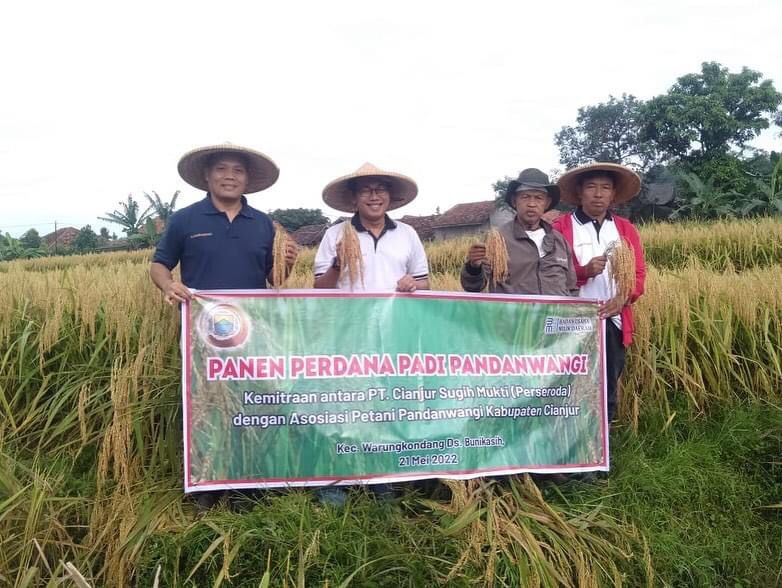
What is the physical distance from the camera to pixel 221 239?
2768 mm

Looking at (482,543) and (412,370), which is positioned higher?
(412,370)

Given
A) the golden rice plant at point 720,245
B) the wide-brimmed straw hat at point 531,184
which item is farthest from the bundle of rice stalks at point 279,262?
the golden rice plant at point 720,245

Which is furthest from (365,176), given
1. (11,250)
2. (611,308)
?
(11,250)

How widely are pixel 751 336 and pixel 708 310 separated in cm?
30

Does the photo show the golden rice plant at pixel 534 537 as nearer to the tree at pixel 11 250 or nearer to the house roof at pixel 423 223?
the tree at pixel 11 250

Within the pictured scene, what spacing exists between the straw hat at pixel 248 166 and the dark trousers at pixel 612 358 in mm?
2039

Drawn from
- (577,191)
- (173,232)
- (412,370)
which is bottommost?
(412,370)

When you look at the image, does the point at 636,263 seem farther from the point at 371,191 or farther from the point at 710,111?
the point at 710,111

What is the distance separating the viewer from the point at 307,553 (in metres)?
2.14

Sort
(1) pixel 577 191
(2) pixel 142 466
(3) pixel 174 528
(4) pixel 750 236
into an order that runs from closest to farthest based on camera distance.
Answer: (3) pixel 174 528, (2) pixel 142 466, (1) pixel 577 191, (4) pixel 750 236

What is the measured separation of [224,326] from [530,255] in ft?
5.27

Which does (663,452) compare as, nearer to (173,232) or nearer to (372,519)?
(372,519)

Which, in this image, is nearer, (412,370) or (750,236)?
(412,370)

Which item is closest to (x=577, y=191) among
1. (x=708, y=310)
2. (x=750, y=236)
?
(x=708, y=310)
